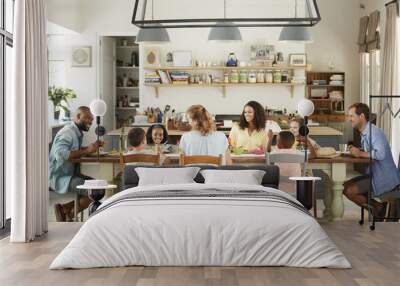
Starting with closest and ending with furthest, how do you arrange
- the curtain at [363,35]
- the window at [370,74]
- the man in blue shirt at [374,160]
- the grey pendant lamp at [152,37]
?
the man in blue shirt at [374,160] → the grey pendant lamp at [152,37] → the window at [370,74] → the curtain at [363,35]

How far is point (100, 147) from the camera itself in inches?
324

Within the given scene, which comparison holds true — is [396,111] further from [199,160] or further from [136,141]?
[136,141]

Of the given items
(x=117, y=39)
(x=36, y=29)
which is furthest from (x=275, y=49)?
(x=36, y=29)

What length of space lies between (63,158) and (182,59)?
511cm

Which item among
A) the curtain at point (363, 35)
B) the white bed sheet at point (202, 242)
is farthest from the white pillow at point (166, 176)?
the curtain at point (363, 35)

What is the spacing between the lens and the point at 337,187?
788 centimetres

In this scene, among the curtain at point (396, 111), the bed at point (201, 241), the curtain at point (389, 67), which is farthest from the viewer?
the curtain at point (389, 67)

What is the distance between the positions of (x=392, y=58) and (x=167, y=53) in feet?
11.8

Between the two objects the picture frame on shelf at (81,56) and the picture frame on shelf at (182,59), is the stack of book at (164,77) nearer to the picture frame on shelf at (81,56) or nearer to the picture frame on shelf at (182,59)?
the picture frame on shelf at (182,59)

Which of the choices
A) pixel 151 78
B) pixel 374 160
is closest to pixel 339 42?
pixel 151 78

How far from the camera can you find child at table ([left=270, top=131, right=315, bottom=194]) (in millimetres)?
7812

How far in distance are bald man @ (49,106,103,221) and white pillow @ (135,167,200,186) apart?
2.53 ft

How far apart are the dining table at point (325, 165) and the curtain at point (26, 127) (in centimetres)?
92

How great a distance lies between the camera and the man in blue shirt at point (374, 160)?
7.74m
